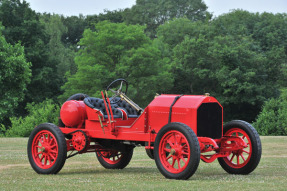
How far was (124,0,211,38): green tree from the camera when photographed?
79812 mm

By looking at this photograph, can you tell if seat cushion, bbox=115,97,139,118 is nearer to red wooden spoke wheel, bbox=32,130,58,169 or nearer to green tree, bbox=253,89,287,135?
red wooden spoke wheel, bbox=32,130,58,169

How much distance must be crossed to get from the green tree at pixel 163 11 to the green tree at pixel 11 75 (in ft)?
121

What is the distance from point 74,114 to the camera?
1258cm

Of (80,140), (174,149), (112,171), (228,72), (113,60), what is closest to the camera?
(174,149)

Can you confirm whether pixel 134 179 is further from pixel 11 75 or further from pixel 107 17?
pixel 107 17

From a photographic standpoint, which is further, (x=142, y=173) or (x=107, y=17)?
(x=107, y=17)

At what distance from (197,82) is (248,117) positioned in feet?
23.3

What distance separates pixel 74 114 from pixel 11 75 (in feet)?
101

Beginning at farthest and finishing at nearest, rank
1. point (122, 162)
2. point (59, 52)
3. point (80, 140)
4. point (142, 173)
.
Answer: point (59, 52), point (122, 162), point (80, 140), point (142, 173)

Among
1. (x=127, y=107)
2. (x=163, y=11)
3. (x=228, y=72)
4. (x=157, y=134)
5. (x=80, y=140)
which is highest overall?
(x=163, y=11)

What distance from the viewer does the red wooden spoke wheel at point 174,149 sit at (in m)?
10.3

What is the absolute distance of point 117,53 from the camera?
185 ft

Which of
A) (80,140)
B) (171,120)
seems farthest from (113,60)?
(171,120)

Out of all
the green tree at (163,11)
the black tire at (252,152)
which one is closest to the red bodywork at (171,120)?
the black tire at (252,152)
